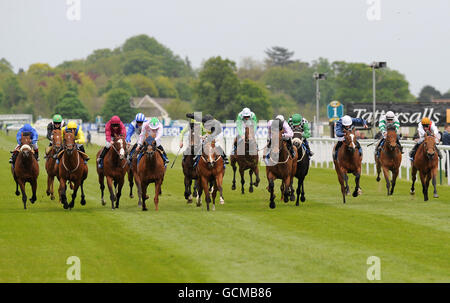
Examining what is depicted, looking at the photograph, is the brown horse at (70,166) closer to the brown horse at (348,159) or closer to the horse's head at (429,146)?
the brown horse at (348,159)

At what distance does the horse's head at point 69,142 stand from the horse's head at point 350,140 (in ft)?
19.0

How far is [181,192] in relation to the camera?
2220cm

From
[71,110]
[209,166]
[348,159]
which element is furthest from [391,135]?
[71,110]

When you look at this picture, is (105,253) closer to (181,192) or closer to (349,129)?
(349,129)

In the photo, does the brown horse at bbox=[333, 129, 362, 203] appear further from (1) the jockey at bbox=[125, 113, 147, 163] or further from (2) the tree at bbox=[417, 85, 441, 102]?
(2) the tree at bbox=[417, 85, 441, 102]

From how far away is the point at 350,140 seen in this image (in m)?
18.5

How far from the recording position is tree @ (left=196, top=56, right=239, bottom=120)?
11019 cm

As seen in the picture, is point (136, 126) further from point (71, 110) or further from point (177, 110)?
point (71, 110)

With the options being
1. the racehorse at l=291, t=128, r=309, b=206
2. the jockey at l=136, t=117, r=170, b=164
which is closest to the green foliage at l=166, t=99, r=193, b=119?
the racehorse at l=291, t=128, r=309, b=206

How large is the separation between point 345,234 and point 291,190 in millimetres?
6286

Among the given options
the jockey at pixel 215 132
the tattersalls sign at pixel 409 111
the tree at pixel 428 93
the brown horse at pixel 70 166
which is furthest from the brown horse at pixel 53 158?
the tree at pixel 428 93

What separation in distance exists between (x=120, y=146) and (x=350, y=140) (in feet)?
16.1

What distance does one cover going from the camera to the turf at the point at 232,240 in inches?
379

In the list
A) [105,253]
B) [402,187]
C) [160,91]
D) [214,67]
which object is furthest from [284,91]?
[105,253]
